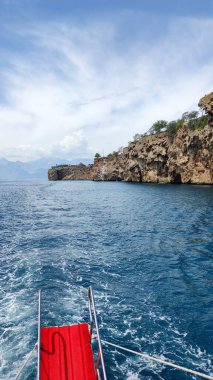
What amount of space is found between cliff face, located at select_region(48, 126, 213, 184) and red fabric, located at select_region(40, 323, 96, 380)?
8381 centimetres

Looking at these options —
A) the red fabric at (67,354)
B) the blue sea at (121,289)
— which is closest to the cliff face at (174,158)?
the blue sea at (121,289)

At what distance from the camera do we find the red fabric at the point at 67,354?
814 centimetres

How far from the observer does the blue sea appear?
1209cm

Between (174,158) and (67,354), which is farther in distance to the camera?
(174,158)

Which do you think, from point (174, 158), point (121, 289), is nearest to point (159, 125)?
point (174, 158)

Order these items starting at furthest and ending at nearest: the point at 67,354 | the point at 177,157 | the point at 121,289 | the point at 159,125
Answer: the point at 159,125
the point at 177,157
the point at 121,289
the point at 67,354

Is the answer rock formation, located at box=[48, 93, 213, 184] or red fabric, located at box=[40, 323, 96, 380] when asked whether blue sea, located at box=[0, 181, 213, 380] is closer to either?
red fabric, located at box=[40, 323, 96, 380]

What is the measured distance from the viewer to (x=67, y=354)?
8625 mm

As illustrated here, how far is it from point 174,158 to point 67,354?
4071 inches

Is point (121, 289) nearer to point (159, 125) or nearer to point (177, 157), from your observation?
point (177, 157)

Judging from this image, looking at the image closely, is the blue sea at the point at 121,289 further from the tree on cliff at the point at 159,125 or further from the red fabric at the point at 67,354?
the tree on cliff at the point at 159,125

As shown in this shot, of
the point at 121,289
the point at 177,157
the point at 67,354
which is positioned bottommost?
the point at 121,289

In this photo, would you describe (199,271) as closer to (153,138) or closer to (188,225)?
(188,225)

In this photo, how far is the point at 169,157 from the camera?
10981cm
